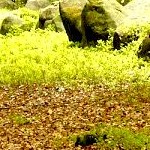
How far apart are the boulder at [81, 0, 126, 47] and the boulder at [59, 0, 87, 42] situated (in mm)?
972

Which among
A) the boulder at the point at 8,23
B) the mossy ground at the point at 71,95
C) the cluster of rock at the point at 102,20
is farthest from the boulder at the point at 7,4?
the mossy ground at the point at 71,95

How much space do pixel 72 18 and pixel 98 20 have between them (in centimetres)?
195

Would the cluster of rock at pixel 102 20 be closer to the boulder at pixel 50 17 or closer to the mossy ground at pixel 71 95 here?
the mossy ground at pixel 71 95

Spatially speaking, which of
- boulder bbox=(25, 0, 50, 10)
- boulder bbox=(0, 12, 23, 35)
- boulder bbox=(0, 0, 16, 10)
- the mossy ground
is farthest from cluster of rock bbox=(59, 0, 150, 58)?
boulder bbox=(0, 0, 16, 10)

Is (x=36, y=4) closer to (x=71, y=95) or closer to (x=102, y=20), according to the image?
(x=102, y=20)

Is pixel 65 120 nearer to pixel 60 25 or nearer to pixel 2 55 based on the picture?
pixel 2 55

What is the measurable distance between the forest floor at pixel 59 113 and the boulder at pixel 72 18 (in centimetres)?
717

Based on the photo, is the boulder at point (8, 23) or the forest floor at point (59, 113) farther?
the boulder at point (8, 23)

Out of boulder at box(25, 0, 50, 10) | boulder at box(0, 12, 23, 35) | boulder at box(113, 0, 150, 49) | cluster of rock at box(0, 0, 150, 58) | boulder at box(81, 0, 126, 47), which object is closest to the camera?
boulder at box(113, 0, 150, 49)

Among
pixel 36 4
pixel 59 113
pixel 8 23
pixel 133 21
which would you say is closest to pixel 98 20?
pixel 133 21

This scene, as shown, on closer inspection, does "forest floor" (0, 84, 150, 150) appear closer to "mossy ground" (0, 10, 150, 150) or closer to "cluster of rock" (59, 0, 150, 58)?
"mossy ground" (0, 10, 150, 150)

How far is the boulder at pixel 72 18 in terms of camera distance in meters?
21.5

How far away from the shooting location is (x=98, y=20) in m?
20.2

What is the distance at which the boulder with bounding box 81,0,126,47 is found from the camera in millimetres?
20234
